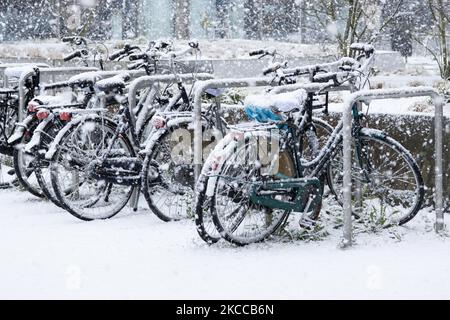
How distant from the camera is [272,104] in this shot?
5559 millimetres

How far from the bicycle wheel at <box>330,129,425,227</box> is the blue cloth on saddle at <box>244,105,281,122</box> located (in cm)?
77

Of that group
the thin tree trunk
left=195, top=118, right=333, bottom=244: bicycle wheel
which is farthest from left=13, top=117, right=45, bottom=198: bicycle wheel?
the thin tree trunk

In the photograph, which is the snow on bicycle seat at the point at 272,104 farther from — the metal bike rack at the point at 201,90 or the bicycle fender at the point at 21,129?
the bicycle fender at the point at 21,129

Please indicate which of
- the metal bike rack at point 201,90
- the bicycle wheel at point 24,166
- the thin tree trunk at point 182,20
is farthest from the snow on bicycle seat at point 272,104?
the thin tree trunk at point 182,20

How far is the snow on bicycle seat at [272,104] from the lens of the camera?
553 cm

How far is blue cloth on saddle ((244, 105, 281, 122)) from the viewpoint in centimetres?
563

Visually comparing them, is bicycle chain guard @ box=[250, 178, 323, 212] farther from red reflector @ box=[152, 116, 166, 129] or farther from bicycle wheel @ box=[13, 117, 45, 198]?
bicycle wheel @ box=[13, 117, 45, 198]

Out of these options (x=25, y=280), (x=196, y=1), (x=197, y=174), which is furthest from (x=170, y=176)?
(x=196, y=1)

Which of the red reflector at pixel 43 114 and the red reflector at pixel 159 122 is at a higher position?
the red reflector at pixel 43 114

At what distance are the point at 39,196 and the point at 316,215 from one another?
2693mm

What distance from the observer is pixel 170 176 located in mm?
6656

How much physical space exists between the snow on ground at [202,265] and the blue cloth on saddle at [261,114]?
0.80m

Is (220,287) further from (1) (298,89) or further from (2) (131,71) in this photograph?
(2) (131,71)
